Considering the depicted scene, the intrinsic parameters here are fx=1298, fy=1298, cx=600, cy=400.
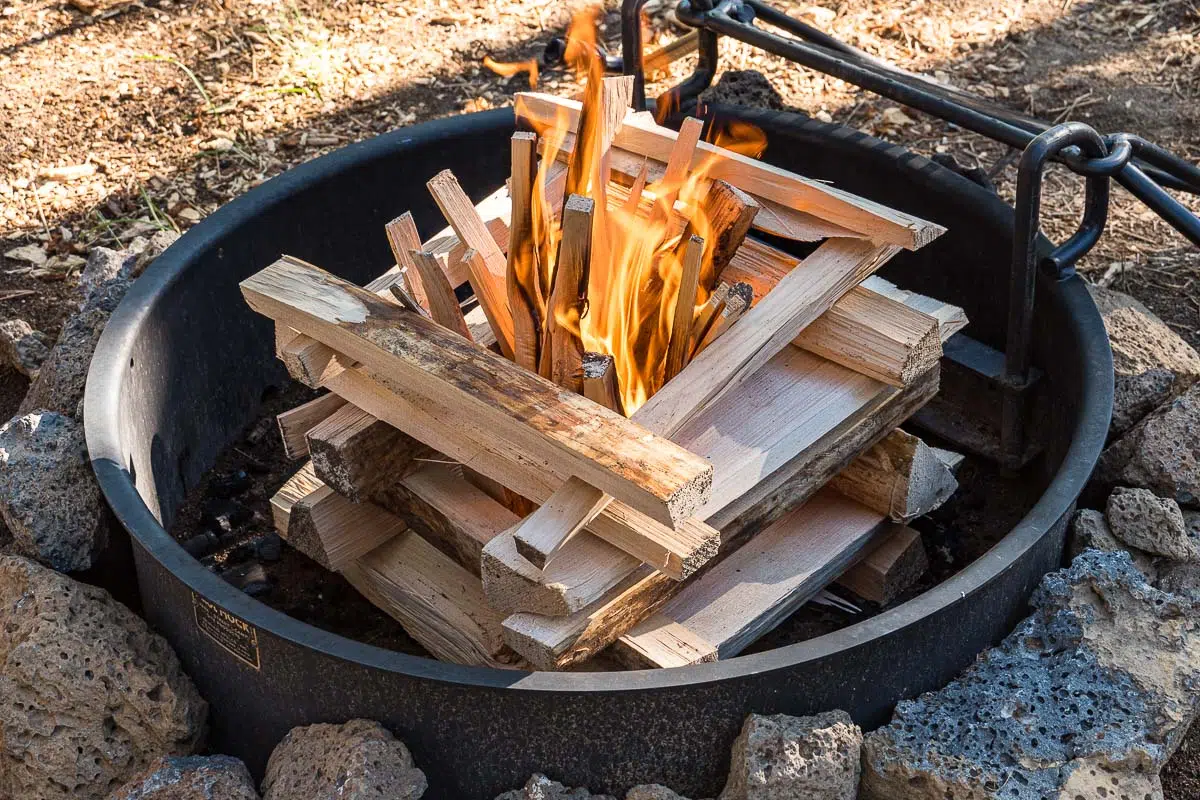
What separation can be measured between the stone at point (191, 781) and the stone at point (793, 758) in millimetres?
793

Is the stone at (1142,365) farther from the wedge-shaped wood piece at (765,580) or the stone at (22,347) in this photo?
the stone at (22,347)

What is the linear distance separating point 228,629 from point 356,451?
→ 15.1 inches

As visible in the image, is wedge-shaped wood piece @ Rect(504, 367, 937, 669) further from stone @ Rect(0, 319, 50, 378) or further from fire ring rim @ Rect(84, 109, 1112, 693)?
stone @ Rect(0, 319, 50, 378)

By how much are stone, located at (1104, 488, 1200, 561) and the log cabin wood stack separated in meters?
0.32

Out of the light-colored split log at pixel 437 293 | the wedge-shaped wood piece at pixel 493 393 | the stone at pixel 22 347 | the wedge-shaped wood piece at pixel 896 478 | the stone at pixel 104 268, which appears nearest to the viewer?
the wedge-shaped wood piece at pixel 493 393

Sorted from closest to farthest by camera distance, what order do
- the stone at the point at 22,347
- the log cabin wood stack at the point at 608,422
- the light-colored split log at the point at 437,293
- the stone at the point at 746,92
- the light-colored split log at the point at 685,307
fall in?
the log cabin wood stack at the point at 608,422 → the light-colored split log at the point at 685,307 → the light-colored split log at the point at 437,293 → the stone at the point at 22,347 → the stone at the point at 746,92

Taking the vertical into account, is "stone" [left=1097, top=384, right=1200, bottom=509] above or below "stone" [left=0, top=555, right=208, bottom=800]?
above

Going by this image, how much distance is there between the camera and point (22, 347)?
3.28m

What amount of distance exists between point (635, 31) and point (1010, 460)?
1319 mm

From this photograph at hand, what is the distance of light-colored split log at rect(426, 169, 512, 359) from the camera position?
7.68ft

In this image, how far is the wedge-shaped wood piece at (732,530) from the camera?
199 cm

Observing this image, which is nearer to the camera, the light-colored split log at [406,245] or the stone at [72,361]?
the light-colored split log at [406,245]

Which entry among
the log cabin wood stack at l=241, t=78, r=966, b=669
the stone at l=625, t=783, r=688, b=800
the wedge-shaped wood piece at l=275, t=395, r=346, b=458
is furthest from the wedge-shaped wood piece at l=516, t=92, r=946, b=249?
the stone at l=625, t=783, r=688, b=800

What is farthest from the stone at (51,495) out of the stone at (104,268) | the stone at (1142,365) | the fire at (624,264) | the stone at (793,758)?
the stone at (1142,365)
